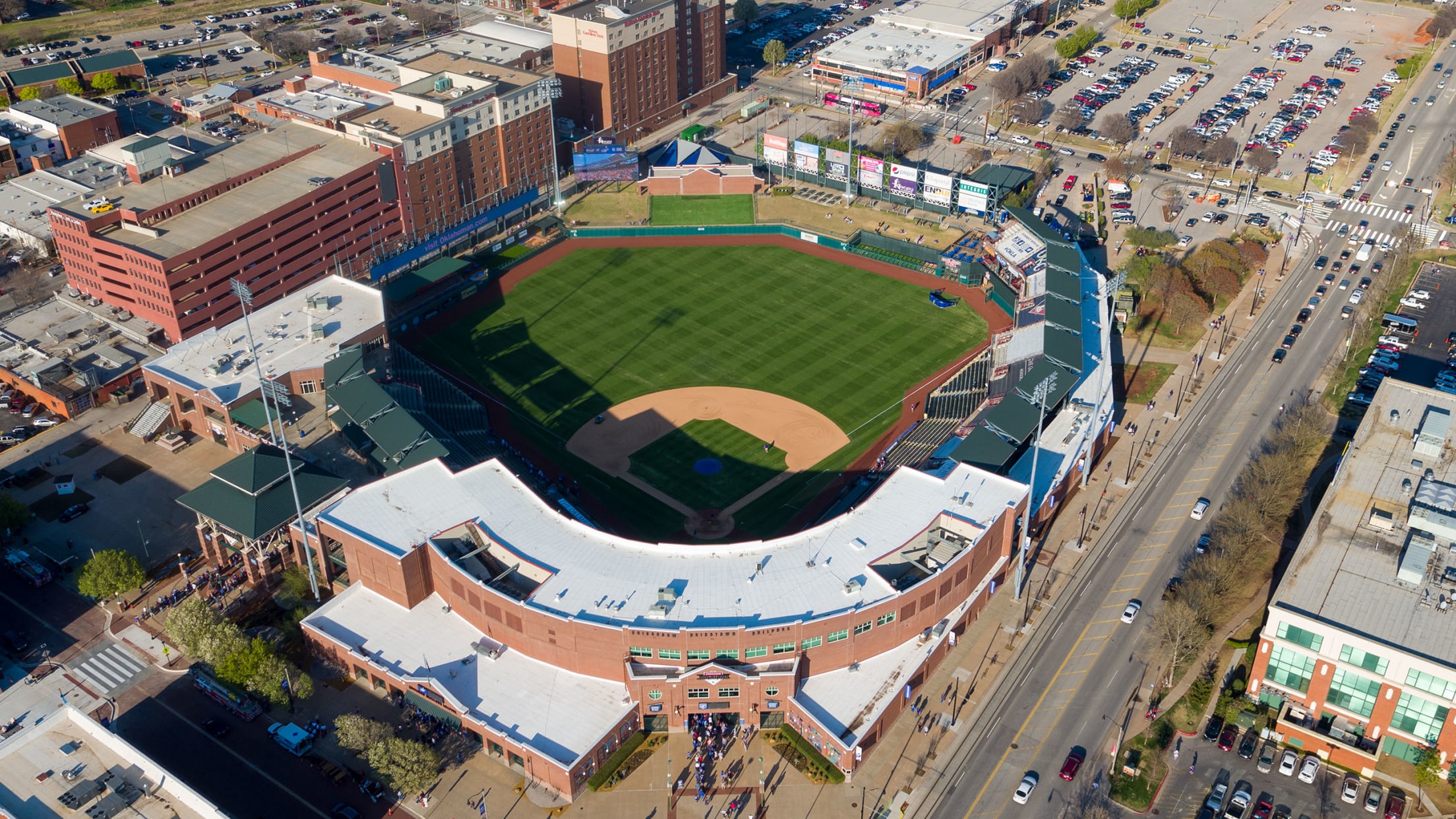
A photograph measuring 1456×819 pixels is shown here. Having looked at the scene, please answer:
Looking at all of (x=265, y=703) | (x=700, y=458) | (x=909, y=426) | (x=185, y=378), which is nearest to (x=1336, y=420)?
(x=909, y=426)

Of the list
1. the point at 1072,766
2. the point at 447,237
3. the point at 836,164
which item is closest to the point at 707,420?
the point at 447,237

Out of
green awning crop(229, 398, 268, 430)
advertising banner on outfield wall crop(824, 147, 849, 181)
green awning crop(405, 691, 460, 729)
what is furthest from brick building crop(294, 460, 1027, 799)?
advertising banner on outfield wall crop(824, 147, 849, 181)

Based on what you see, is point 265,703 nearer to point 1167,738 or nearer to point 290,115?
point 1167,738

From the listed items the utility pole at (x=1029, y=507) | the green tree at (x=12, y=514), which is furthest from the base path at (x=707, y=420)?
the green tree at (x=12, y=514)

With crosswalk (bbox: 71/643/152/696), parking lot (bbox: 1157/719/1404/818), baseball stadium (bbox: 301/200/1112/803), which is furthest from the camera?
crosswalk (bbox: 71/643/152/696)

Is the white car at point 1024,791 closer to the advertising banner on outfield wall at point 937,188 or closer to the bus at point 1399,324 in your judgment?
the bus at point 1399,324

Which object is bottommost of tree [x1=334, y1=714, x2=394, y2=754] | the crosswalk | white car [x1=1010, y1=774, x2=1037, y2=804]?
the crosswalk

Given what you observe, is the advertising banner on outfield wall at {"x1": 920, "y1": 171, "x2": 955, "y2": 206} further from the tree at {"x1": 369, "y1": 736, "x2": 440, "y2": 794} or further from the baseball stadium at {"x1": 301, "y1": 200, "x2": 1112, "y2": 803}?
the tree at {"x1": 369, "y1": 736, "x2": 440, "y2": 794}
